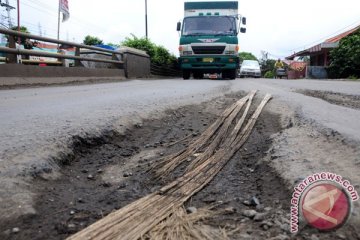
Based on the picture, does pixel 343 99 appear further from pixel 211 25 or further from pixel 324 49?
pixel 324 49

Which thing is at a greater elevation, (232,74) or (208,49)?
(208,49)

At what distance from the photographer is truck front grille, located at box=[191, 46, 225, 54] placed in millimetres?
15562

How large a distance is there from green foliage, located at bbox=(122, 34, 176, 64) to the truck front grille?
539cm

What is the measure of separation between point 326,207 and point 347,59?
2200 centimetres

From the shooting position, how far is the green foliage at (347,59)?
819 inches

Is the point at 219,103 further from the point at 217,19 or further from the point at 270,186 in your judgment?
the point at 217,19

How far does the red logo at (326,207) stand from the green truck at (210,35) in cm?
1426

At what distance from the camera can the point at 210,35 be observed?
1552 centimetres

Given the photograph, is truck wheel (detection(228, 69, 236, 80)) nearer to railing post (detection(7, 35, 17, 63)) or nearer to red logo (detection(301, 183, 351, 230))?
railing post (detection(7, 35, 17, 63))

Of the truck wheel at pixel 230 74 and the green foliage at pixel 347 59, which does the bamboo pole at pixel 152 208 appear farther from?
the green foliage at pixel 347 59

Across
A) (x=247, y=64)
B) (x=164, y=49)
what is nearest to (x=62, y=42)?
(x=164, y=49)

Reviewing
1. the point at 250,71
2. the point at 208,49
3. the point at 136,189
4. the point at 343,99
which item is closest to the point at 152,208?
the point at 136,189

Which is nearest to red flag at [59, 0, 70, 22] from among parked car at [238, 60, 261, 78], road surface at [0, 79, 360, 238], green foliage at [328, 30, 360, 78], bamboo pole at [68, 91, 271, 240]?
road surface at [0, 79, 360, 238]

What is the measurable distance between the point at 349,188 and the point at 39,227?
1.38m
